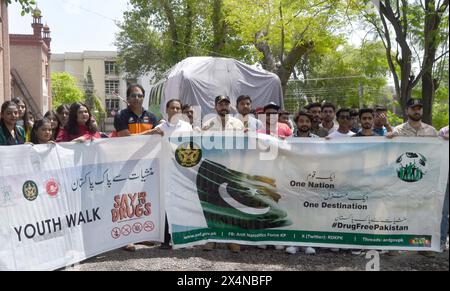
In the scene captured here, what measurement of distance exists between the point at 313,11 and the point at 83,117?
1011 centimetres

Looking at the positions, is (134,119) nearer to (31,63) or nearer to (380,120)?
(380,120)

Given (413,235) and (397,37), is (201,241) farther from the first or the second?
(397,37)

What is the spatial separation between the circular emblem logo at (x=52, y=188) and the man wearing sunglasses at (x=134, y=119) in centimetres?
114

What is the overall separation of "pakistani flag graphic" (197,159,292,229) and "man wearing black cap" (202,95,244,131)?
1.64 feet

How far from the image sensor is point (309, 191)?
5.66 meters

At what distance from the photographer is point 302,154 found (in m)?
5.68

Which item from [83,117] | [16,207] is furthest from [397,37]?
[16,207]

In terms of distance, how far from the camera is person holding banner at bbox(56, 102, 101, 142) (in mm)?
5781

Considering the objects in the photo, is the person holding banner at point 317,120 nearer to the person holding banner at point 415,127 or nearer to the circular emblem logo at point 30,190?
the person holding banner at point 415,127

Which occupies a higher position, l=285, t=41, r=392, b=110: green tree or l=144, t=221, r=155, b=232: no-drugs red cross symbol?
l=285, t=41, r=392, b=110: green tree

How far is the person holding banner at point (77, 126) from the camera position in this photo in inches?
228

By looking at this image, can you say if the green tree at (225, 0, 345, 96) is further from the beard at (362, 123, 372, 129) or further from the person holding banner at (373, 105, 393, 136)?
the beard at (362, 123, 372, 129)

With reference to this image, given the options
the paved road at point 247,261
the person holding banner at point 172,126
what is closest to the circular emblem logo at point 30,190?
the paved road at point 247,261

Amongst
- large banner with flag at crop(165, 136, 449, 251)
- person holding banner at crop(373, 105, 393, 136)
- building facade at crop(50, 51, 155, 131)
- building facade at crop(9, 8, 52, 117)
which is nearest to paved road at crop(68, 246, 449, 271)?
large banner with flag at crop(165, 136, 449, 251)
